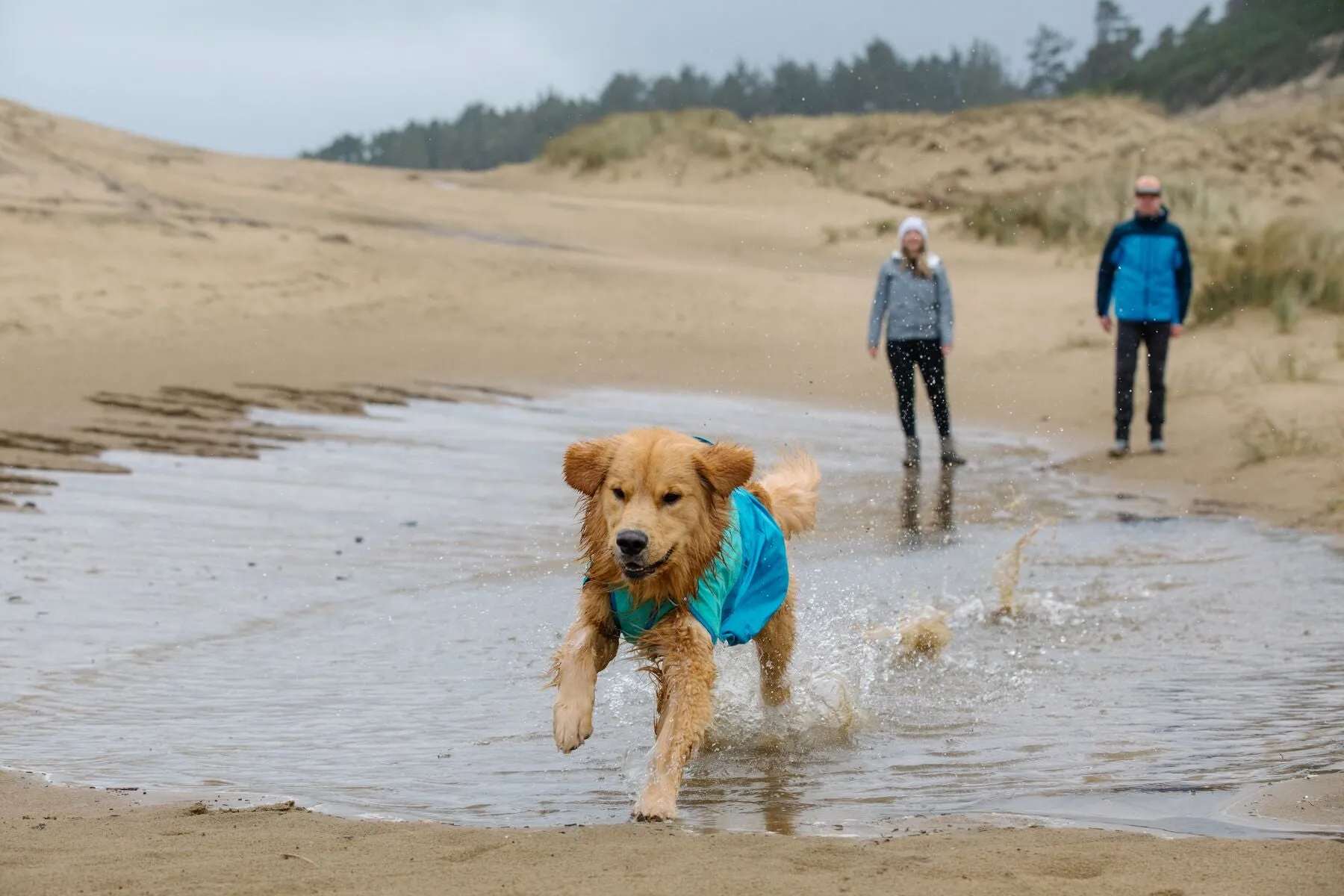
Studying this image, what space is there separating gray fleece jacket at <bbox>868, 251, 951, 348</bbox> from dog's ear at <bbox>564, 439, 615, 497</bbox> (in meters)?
7.69

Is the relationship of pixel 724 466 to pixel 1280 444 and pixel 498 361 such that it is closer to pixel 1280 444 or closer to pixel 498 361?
pixel 1280 444

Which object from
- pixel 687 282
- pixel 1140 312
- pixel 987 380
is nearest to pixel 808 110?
pixel 687 282

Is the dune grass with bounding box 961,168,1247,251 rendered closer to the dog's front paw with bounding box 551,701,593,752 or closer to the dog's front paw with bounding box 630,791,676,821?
the dog's front paw with bounding box 551,701,593,752

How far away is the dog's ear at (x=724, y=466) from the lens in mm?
4922

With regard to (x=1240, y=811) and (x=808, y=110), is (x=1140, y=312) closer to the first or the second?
(x=1240, y=811)

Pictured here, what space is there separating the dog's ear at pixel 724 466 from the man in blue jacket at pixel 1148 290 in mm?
7881

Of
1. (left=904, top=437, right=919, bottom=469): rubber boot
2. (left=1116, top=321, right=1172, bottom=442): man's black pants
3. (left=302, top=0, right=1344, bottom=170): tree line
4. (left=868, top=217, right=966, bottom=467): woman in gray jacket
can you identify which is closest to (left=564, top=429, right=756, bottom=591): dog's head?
(left=904, top=437, right=919, bottom=469): rubber boot

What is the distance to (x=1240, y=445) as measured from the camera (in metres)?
12.3

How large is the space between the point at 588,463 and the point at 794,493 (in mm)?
1415

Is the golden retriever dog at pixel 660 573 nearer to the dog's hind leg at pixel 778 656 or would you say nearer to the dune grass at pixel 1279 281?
the dog's hind leg at pixel 778 656

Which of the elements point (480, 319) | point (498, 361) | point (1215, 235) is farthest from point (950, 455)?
point (1215, 235)

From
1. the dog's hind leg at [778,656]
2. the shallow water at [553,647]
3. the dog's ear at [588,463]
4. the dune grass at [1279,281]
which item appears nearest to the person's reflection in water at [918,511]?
the shallow water at [553,647]

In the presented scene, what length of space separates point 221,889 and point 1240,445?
10069 mm

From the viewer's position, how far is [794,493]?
6.15 metres
